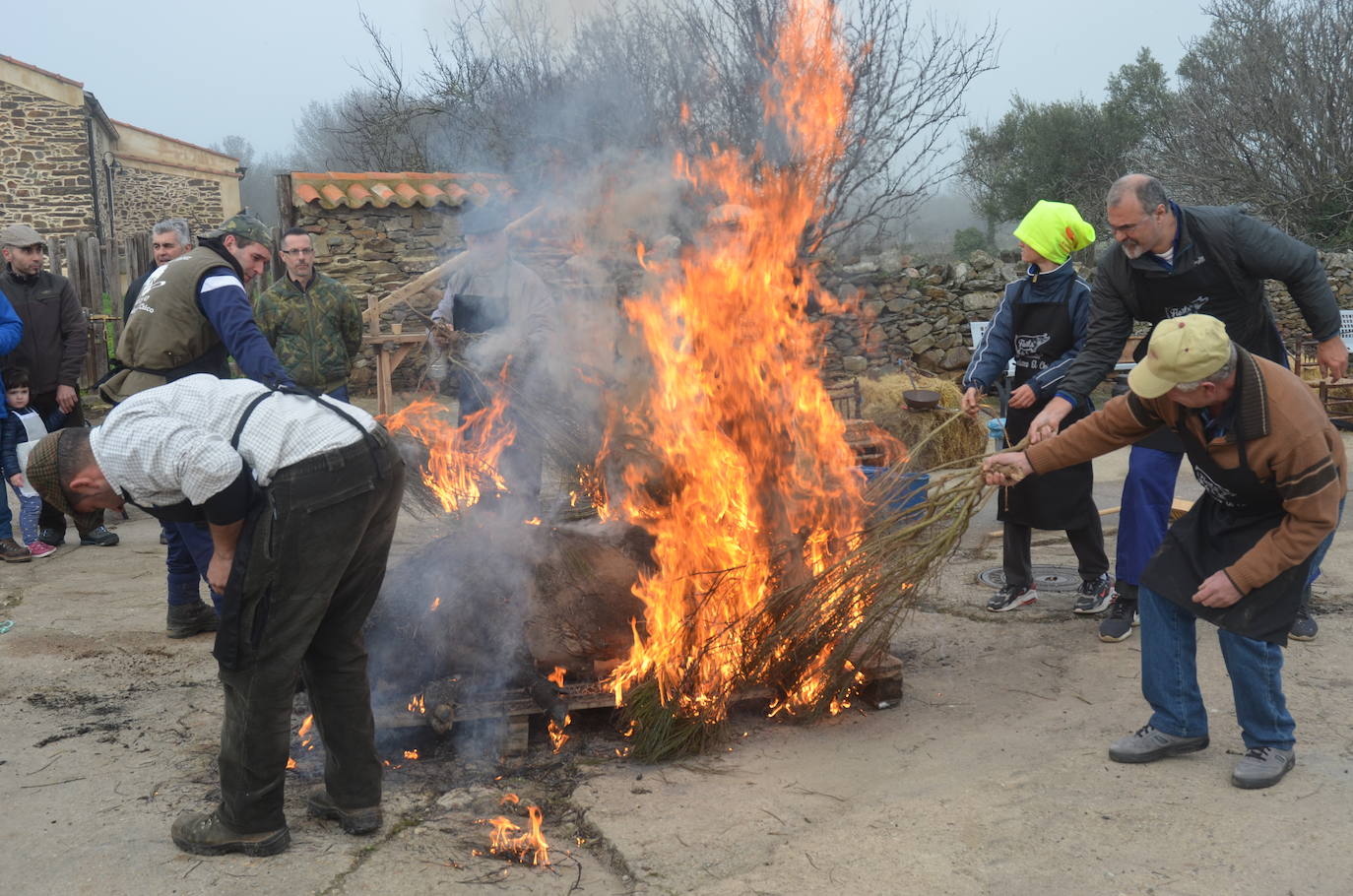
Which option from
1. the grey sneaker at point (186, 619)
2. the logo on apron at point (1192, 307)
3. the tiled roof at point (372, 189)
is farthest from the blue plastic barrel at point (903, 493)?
the tiled roof at point (372, 189)

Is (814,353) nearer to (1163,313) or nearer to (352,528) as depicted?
(1163,313)

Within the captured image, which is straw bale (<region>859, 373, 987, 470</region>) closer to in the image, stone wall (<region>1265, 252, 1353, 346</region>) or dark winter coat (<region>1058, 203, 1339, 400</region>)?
dark winter coat (<region>1058, 203, 1339, 400</region>)

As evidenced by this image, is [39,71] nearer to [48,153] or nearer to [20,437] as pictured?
[48,153]

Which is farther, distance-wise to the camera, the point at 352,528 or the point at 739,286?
the point at 739,286

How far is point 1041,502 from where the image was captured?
16.9 ft

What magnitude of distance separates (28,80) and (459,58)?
10.1 metres

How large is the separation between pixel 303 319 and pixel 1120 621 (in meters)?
4.78

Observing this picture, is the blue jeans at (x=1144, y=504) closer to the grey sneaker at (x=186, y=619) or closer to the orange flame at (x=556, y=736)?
the orange flame at (x=556, y=736)

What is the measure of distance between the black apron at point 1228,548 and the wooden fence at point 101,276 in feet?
34.1

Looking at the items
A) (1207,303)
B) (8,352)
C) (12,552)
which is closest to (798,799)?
(1207,303)

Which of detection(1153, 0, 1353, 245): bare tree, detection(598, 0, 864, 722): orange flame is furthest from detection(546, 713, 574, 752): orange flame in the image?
detection(1153, 0, 1353, 245): bare tree

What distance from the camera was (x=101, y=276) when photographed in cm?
1263

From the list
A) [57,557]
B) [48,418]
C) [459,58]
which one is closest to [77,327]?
[48,418]

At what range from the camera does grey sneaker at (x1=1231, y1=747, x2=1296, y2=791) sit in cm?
330
